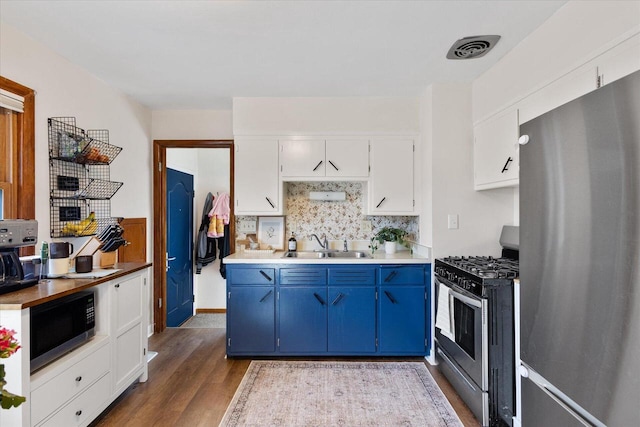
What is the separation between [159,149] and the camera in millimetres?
3607

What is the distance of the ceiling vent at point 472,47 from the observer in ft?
7.02

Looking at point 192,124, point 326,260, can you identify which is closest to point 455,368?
point 326,260

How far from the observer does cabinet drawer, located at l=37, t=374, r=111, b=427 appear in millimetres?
1700

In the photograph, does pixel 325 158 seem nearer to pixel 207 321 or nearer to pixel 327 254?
pixel 327 254

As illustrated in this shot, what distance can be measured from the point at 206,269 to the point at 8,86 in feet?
9.55

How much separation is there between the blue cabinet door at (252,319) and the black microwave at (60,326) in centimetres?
110

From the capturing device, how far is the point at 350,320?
2.89m

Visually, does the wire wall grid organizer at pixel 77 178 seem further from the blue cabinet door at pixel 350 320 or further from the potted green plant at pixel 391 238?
the potted green plant at pixel 391 238

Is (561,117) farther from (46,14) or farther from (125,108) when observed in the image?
(125,108)

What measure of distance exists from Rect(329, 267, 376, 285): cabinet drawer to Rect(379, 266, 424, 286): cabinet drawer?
9 centimetres

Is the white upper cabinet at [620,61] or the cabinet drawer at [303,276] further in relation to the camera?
the cabinet drawer at [303,276]

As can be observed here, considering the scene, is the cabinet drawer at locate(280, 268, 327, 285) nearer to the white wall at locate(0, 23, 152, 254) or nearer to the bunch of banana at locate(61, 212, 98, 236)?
the bunch of banana at locate(61, 212, 98, 236)

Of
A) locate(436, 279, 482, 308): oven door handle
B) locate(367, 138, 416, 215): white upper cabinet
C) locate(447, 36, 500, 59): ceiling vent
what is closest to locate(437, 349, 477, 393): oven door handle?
locate(436, 279, 482, 308): oven door handle

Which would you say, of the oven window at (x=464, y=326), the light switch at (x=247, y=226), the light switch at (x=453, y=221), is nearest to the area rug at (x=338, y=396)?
the oven window at (x=464, y=326)
